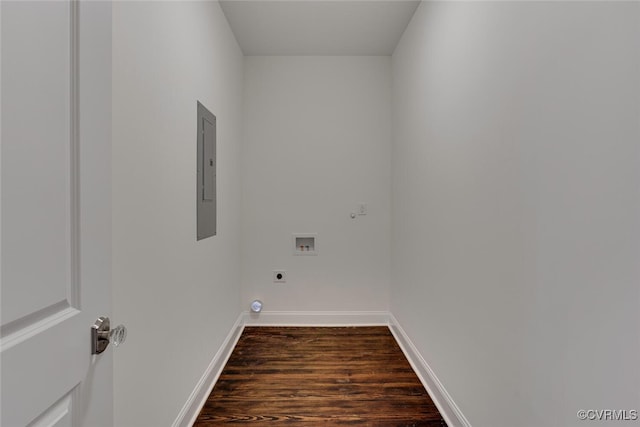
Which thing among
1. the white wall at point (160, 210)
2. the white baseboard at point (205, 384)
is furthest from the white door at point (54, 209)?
the white baseboard at point (205, 384)

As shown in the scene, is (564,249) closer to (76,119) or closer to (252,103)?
(76,119)

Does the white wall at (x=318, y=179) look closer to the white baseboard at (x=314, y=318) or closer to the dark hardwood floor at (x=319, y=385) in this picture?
the white baseboard at (x=314, y=318)

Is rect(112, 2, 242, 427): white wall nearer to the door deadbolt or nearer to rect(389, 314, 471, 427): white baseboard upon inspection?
the door deadbolt

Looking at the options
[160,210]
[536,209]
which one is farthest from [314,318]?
[536,209]

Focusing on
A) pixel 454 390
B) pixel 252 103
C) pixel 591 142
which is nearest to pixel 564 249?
pixel 591 142

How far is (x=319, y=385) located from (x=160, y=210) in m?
1.49

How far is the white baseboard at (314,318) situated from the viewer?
10.2 ft

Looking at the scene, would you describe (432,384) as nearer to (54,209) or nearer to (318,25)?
(54,209)

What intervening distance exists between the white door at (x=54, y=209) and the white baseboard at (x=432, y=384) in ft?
5.36

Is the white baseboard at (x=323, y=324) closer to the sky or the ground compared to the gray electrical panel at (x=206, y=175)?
closer to the ground

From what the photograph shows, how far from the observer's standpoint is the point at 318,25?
2.56m

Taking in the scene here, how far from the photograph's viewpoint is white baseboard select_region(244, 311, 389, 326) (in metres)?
3.12

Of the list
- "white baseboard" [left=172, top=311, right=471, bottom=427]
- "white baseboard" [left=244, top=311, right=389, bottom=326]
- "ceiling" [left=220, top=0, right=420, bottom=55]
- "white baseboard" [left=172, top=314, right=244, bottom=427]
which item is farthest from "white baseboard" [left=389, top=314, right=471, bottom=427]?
"ceiling" [left=220, top=0, right=420, bottom=55]

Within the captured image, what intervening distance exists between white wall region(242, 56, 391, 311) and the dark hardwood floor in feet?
1.53
